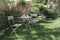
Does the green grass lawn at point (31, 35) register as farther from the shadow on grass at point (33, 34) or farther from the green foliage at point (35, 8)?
the green foliage at point (35, 8)

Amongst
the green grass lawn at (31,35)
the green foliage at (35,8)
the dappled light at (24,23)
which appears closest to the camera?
the green grass lawn at (31,35)

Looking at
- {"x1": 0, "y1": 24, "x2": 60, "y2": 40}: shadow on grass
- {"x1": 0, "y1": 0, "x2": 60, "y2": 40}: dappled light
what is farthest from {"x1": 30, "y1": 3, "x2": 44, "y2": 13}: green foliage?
{"x1": 0, "y1": 24, "x2": 60, "y2": 40}: shadow on grass

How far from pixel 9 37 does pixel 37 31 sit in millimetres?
1976

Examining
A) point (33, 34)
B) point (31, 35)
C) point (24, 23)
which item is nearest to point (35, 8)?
point (24, 23)

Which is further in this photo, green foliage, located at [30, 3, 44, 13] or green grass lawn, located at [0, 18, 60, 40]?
green foliage, located at [30, 3, 44, 13]

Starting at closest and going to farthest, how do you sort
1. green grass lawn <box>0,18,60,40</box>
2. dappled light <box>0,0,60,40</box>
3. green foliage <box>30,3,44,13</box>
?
1. green grass lawn <box>0,18,60,40</box>
2. dappled light <box>0,0,60,40</box>
3. green foliage <box>30,3,44,13</box>

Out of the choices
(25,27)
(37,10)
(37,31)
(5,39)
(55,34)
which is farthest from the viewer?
(37,10)

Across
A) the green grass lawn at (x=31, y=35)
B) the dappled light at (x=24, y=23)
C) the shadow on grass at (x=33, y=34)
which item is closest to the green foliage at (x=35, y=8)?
the dappled light at (x=24, y=23)

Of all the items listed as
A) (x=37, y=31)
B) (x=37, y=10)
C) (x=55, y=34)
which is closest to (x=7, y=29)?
(x=37, y=31)

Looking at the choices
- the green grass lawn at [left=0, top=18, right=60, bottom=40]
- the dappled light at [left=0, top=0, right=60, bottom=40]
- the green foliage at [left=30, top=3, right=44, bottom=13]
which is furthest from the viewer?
the green foliage at [left=30, top=3, right=44, bottom=13]

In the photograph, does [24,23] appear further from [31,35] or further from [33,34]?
[31,35]

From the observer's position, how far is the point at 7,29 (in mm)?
11477

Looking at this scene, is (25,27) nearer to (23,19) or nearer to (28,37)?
(23,19)

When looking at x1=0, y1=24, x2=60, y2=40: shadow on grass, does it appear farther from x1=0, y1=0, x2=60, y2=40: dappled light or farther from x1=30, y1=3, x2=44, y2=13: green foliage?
x1=30, y1=3, x2=44, y2=13: green foliage
